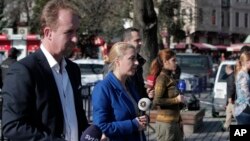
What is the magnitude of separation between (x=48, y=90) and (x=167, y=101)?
12.3 feet

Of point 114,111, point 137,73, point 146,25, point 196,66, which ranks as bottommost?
point 196,66

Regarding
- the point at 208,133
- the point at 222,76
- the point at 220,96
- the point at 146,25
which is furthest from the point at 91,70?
the point at 208,133

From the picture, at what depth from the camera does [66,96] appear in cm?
354

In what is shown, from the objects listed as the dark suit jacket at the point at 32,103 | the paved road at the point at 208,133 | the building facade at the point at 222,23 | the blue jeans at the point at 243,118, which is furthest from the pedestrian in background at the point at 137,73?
the building facade at the point at 222,23

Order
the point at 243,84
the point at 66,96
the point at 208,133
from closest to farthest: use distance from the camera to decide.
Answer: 1. the point at 66,96
2. the point at 243,84
3. the point at 208,133

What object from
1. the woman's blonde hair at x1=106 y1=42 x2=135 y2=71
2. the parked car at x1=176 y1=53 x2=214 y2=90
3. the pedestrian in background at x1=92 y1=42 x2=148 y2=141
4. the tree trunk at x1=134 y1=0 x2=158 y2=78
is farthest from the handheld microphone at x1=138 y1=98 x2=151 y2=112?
the parked car at x1=176 y1=53 x2=214 y2=90

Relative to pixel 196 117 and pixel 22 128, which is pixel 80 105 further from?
pixel 196 117

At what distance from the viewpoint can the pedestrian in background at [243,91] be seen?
27.6ft

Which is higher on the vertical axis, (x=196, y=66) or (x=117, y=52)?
(x=117, y=52)

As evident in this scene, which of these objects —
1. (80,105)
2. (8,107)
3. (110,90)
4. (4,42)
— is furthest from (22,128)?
(4,42)

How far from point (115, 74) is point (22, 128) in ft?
5.60

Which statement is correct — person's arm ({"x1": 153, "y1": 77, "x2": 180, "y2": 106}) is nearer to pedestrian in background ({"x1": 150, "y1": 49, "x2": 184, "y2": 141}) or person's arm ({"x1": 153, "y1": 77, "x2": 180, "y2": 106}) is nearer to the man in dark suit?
pedestrian in background ({"x1": 150, "y1": 49, "x2": 184, "y2": 141})

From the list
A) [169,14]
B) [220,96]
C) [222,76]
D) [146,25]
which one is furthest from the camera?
[169,14]

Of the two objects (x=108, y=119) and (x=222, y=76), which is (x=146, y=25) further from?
(x=108, y=119)
